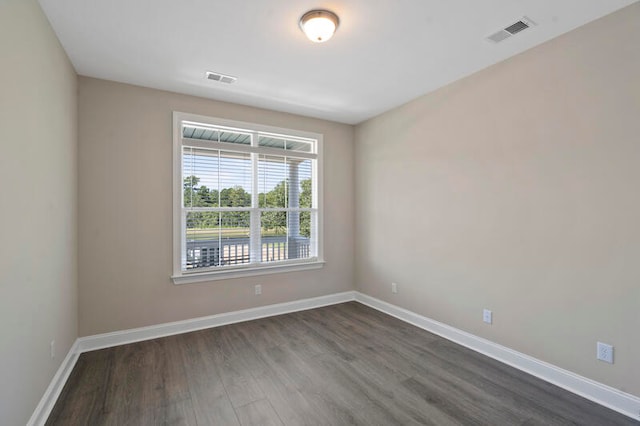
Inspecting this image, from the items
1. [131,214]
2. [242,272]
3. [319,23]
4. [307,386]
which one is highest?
[319,23]

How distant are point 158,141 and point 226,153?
77 cm

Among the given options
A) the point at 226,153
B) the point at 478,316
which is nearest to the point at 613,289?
the point at 478,316

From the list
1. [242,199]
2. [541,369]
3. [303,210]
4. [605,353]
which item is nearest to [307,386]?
[541,369]

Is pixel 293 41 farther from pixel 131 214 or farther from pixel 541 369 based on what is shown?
pixel 541 369

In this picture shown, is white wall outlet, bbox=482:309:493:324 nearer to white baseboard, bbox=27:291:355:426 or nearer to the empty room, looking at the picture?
the empty room

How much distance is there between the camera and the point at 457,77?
3184 mm

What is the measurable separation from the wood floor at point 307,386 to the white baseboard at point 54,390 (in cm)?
5

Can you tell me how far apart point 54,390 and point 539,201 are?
4.14m

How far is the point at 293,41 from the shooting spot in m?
2.53

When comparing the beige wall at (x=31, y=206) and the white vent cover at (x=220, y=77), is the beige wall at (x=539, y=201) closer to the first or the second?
the white vent cover at (x=220, y=77)

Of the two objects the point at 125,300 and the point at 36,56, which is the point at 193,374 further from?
the point at 36,56

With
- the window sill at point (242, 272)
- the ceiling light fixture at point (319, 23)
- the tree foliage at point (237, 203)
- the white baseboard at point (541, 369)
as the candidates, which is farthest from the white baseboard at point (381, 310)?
the ceiling light fixture at point (319, 23)

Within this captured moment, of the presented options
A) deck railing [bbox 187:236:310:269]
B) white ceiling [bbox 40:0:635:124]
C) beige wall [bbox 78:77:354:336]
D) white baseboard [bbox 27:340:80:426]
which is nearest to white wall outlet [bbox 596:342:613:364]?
white ceiling [bbox 40:0:635:124]

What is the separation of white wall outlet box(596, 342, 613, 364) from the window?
3.09 meters
